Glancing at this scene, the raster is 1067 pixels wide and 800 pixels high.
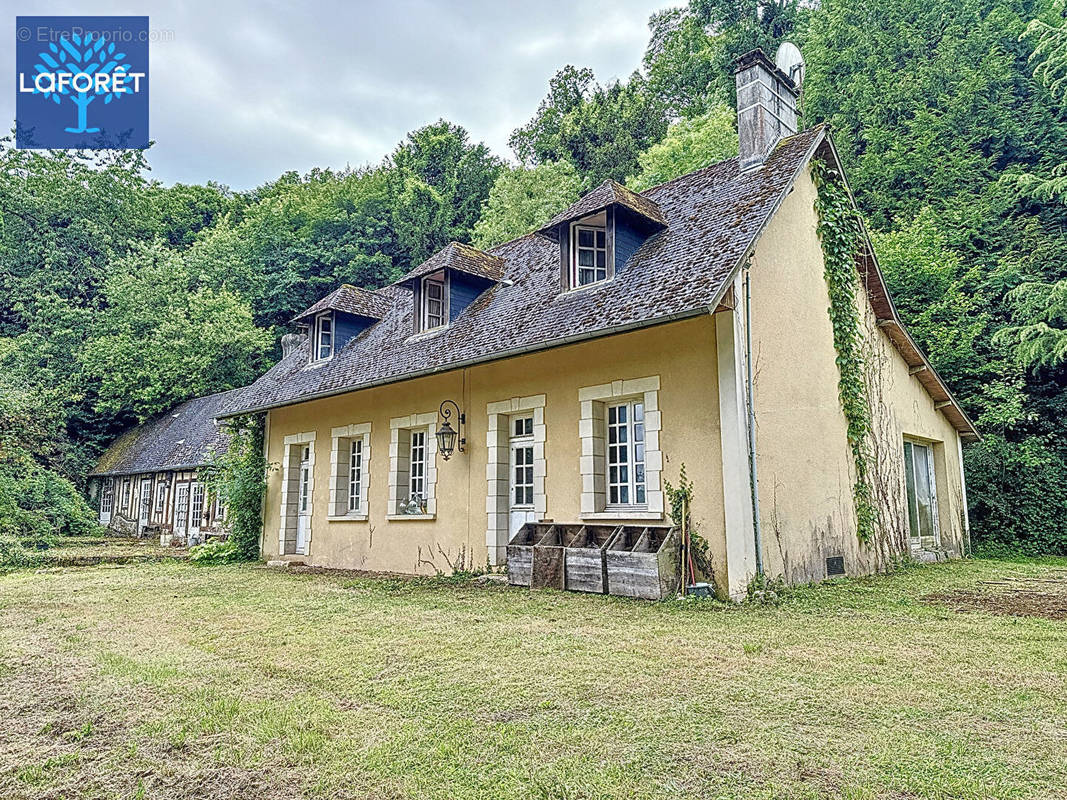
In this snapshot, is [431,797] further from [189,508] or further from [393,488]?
[189,508]

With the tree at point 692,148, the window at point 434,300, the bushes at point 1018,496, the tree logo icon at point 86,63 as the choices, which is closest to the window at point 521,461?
the window at point 434,300

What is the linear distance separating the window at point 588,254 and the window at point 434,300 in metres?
2.67

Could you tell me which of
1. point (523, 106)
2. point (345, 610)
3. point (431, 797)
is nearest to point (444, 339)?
point (345, 610)

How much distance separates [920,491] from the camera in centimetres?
1186

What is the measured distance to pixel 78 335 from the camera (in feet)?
88.5

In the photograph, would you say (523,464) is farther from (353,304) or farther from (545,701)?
(545,701)

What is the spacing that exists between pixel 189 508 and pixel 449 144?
2090 cm

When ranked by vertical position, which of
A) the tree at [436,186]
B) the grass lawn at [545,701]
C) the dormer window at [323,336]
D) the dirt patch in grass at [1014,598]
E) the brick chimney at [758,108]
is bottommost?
Answer: the grass lawn at [545,701]

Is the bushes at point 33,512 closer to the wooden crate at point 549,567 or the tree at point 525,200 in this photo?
the wooden crate at point 549,567

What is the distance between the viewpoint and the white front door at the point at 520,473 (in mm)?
9703

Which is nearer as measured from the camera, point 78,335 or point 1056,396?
point 1056,396

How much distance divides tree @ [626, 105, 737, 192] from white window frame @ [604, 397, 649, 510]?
13256 mm

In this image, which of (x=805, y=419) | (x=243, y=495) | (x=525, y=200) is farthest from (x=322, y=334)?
(x=525, y=200)

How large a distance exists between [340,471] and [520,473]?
414 cm
